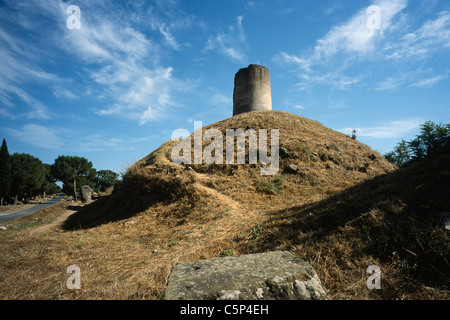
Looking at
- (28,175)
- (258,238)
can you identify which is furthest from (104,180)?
(258,238)

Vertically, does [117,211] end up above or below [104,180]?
below

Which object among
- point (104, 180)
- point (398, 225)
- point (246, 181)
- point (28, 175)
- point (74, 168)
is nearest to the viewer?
point (398, 225)

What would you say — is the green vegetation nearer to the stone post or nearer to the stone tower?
the stone tower

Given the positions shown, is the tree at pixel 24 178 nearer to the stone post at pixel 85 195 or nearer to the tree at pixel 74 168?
the tree at pixel 74 168

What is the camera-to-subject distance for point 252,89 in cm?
1756

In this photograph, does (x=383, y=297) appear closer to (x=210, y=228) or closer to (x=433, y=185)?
(x=433, y=185)

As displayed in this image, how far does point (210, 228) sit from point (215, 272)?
3.11 metres

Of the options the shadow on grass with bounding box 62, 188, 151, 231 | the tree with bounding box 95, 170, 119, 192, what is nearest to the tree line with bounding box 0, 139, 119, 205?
the tree with bounding box 95, 170, 119, 192

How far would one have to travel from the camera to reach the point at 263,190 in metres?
7.98

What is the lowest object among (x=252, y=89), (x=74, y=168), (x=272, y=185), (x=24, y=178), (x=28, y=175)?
(x=272, y=185)

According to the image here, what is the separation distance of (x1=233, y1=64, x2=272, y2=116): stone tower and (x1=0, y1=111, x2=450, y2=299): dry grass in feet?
35.0

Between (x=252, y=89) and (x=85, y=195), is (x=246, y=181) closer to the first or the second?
(x=252, y=89)

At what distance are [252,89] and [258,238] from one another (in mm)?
15771

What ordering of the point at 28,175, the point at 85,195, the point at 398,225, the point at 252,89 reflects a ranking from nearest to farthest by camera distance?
the point at 398,225 < the point at 252,89 < the point at 85,195 < the point at 28,175
